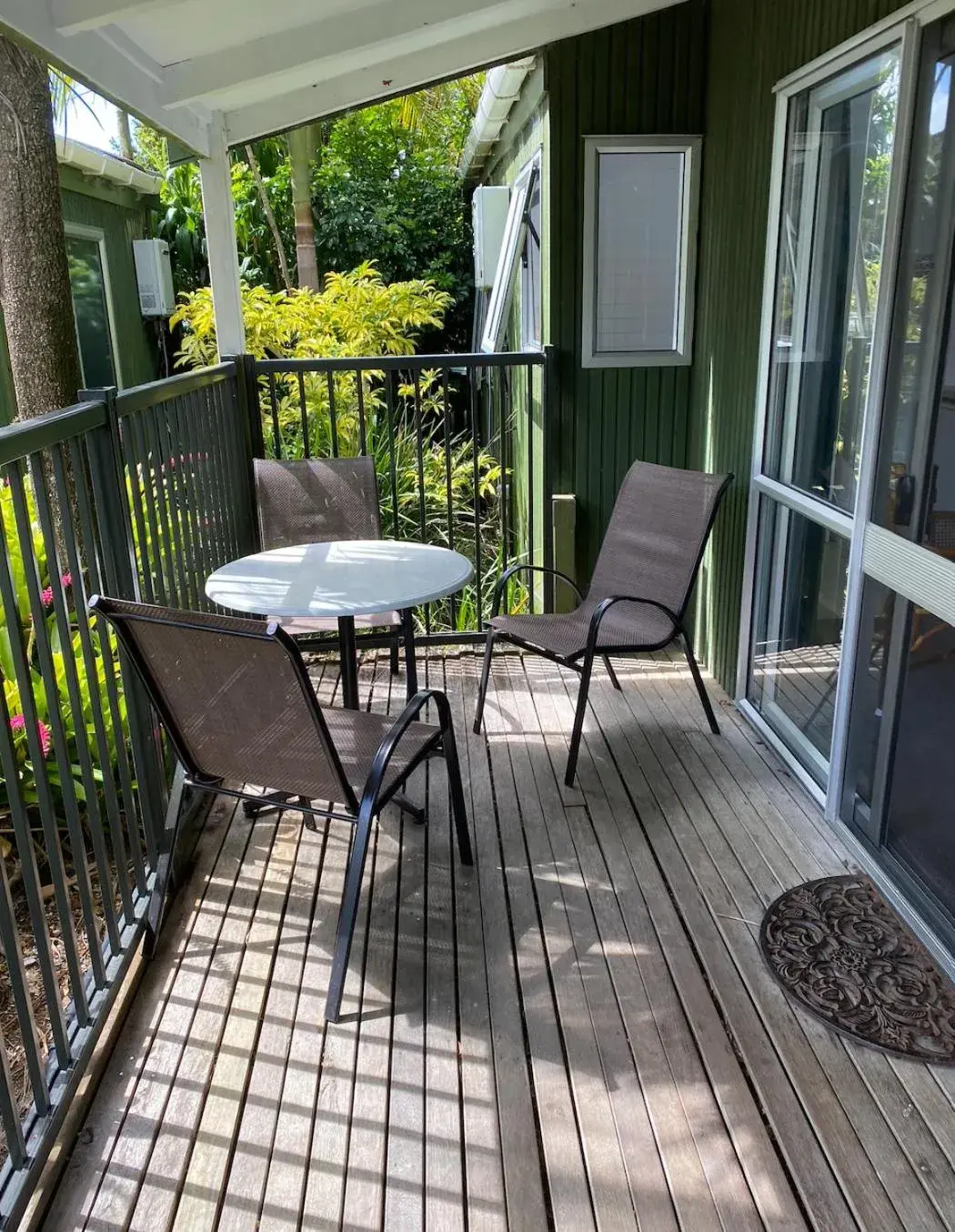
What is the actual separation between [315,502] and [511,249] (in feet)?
8.78

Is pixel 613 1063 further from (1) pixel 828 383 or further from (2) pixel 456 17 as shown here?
(2) pixel 456 17

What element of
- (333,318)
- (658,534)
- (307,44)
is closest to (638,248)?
(658,534)

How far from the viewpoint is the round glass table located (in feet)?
8.39

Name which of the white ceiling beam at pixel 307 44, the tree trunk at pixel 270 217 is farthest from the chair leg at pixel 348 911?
the tree trunk at pixel 270 217

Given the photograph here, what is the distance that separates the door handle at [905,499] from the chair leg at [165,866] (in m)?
1.89

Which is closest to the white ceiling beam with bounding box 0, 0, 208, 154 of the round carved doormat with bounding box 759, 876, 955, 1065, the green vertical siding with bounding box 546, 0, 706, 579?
the green vertical siding with bounding box 546, 0, 706, 579

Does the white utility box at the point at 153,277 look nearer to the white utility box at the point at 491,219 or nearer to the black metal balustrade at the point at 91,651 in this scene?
the white utility box at the point at 491,219

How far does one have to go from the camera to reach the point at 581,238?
13.4 feet

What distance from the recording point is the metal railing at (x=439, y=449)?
13.8 feet

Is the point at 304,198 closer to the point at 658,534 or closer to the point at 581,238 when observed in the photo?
the point at 581,238

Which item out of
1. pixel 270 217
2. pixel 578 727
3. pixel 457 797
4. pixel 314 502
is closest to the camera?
pixel 457 797

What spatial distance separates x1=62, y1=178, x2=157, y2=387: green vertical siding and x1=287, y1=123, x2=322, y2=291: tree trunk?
5.20 ft

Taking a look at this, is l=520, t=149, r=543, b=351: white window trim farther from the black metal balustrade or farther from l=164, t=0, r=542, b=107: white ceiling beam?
l=164, t=0, r=542, b=107: white ceiling beam

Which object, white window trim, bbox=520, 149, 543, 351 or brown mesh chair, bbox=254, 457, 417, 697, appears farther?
white window trim, bbox=520, 149, 543, 351
